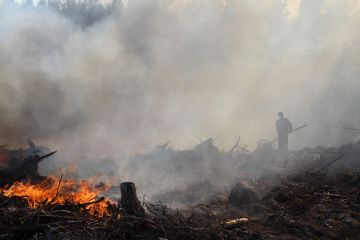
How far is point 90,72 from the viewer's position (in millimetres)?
19109

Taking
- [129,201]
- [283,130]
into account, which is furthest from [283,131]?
[129,201]

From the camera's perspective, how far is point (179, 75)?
2453cm

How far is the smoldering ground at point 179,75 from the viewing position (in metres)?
16.6

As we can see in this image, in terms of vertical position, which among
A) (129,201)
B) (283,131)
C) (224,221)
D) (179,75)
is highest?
(179,75)

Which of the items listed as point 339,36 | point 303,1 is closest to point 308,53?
point 339,36

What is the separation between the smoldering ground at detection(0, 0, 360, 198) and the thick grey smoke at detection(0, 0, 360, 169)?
7 cm

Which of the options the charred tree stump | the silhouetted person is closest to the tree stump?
the charred tree stump

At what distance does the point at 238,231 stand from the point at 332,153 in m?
8.81

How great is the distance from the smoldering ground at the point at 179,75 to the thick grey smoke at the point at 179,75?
7cm

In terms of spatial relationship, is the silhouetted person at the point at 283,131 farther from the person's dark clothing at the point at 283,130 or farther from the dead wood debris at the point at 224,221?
the dead wood debris at the point at 224,221

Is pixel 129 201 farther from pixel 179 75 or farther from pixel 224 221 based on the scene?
pixel 179 75

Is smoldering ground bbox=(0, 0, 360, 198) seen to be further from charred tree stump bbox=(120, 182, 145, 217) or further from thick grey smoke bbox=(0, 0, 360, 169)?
charred tree stump bbox=(120, 182, 145, 217)

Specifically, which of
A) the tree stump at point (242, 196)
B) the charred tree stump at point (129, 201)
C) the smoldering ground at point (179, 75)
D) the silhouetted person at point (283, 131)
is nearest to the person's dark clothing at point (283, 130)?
the silhouetted person at point (283, 131)

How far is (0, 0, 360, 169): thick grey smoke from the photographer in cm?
1666
